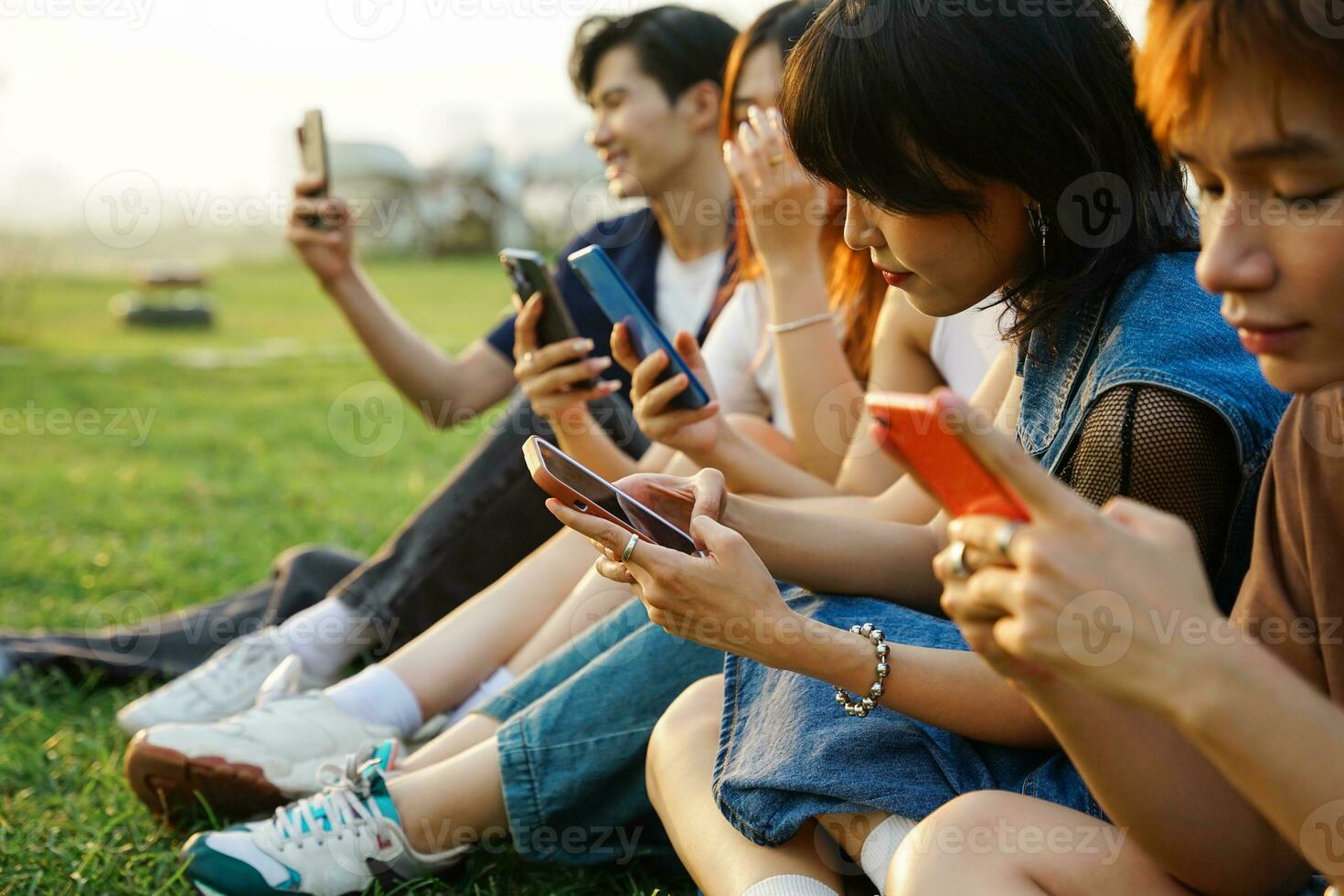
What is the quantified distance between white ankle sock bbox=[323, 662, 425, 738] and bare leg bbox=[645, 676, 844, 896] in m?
0.67

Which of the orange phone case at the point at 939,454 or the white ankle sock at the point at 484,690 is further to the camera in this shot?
the white ankle sock at the point at 484,690

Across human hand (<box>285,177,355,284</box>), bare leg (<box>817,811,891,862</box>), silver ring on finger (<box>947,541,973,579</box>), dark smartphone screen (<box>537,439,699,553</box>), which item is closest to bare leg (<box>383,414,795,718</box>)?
dark smartphone screen (<box>537,439,699,553</box>)

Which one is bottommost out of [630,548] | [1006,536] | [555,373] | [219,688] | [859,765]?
[219,688]

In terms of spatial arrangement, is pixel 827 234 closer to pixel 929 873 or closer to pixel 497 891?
pixel 497 891

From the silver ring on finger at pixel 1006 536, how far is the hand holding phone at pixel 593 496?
60cm

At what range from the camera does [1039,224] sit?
4.87 ft

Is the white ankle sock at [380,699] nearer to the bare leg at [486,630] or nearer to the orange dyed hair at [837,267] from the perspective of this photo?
the bare leg at [486,630]

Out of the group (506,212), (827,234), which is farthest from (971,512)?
(506,212)

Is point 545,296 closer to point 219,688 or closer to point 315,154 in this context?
point 315,154

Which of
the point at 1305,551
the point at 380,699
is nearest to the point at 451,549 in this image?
the point at 380,699

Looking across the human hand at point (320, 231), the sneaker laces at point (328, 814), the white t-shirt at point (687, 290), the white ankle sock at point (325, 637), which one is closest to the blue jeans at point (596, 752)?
the sneaker laces at point (328, 814)

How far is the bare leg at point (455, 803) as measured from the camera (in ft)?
6.06

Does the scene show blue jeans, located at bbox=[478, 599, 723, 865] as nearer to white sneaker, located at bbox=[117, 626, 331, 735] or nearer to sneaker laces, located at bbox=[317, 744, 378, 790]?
sneaker laces, located at bbox=[317, 744, 378, 790]

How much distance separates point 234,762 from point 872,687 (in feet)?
3.69
